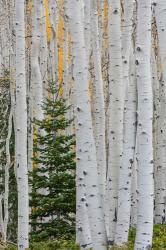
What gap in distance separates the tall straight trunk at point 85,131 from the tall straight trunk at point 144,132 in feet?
2.22

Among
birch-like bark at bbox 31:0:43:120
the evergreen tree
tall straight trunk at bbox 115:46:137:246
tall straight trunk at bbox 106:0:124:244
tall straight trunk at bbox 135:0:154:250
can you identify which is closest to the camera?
tall straight trunk at bbox 135:0:154:250

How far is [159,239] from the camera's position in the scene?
26.3 feet

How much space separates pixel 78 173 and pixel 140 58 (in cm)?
184

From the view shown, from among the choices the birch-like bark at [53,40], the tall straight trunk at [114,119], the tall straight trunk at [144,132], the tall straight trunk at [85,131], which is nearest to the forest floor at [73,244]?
the tall straight trunk at [114,119]

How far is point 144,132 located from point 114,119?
1.40 metres

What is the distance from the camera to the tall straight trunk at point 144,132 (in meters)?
5.00

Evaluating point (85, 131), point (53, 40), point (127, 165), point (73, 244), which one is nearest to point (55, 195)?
point (73, 244)

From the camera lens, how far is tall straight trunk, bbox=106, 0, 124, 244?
6387 mm

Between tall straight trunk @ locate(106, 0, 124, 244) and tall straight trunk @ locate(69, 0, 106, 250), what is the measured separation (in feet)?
2.61

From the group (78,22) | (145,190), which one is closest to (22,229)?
(145,190)

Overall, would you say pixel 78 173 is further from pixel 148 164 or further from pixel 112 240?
pixel 148 164

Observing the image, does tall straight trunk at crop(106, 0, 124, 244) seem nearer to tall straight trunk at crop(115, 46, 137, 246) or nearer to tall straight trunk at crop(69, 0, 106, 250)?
tall straight trunk at crop(115, 46, 137, 246)

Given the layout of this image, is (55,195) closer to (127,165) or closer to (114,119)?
(114,119)

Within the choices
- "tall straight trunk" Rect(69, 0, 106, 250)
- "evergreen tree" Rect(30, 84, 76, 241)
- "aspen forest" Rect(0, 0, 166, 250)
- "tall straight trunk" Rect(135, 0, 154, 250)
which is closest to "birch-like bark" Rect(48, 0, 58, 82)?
"aspen forest" Rect(0, 0, 166, 250)
